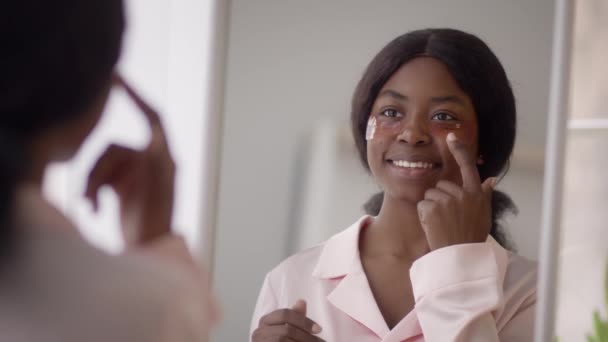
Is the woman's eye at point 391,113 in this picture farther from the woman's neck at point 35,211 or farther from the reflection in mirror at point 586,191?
the woman's neck at point 35,211

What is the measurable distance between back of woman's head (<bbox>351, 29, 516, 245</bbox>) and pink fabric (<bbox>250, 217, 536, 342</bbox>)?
0.04 metres

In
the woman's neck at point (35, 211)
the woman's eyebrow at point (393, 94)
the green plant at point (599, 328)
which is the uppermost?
the woman's eyebrow at point (393, 94)

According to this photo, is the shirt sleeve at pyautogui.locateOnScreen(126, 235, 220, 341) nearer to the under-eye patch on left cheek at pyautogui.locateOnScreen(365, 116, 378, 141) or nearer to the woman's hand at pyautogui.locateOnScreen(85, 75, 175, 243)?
the woman's hand at pyautogui.locateOnScreen(85, 75, 175, 243)

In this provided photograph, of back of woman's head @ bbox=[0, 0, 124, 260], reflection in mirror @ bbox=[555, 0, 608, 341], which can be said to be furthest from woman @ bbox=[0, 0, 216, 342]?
reflection in mirror @ bbox=[555, 0, 608, 341]

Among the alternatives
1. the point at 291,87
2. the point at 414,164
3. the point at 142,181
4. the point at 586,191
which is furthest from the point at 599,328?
the point at 142,181

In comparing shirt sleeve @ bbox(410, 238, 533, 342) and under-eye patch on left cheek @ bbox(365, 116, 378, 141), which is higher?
under-eye patch on left cheek @ bbox(365, 116, 378, 141)

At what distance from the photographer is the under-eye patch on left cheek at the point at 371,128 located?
718 mm

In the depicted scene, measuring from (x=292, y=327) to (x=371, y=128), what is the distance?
0.65 ft

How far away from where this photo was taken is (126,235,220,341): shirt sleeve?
0.45 m

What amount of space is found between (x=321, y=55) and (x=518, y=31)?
0.61ft

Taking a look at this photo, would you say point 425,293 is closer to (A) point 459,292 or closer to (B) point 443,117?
(A) point 459,292

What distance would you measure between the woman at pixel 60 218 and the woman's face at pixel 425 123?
297 millimetres

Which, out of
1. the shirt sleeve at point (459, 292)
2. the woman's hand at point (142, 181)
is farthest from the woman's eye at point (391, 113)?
the woman's hand at point (142, 181)

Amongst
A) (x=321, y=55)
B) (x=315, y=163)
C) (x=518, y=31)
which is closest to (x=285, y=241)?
(x=315, y=163)
